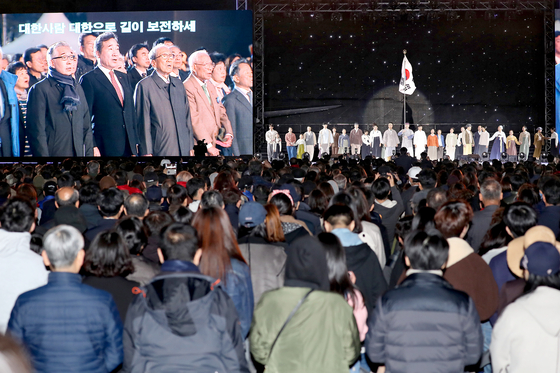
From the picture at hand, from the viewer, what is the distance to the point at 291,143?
78.9ft

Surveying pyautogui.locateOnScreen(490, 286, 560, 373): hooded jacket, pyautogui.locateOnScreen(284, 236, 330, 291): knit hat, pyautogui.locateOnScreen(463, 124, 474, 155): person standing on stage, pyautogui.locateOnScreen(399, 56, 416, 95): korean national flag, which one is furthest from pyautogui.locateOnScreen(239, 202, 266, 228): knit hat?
pyautogui.locateOnScreen(399, 56, 416, 95): korean national flag

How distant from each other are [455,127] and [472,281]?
909 inches

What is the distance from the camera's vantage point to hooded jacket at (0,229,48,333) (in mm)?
3363

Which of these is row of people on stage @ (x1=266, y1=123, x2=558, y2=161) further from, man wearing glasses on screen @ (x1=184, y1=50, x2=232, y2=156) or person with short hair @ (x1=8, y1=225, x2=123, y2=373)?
person with short hair @ (x1=8, y1=225, x2=123, y2=373)

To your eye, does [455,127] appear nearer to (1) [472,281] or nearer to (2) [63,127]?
(2) [63,127]

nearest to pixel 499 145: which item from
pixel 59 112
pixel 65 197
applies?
pixel 59 112

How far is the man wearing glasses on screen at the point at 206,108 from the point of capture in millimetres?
22062

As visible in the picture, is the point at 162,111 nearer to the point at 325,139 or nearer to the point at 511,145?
the point at 325,139

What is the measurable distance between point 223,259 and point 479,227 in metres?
2.65

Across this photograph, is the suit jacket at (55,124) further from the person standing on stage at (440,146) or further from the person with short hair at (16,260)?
the person with short hair at (16,260)

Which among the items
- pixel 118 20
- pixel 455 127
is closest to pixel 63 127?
pixel 118 20

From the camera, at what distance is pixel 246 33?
→ 2198cm

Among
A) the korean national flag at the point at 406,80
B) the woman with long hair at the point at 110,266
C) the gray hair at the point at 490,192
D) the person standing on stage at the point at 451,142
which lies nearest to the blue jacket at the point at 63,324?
the woman with long hair at the point at 110,266

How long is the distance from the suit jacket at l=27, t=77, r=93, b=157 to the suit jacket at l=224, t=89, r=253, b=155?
17.0 ft
